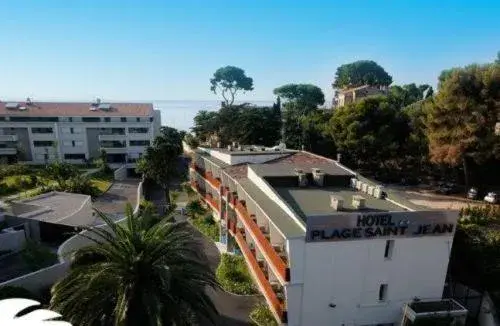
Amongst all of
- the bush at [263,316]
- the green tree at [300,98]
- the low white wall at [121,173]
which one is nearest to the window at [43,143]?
the low white wall at [121,173]

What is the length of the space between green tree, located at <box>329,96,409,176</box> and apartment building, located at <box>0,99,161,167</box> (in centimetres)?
4305

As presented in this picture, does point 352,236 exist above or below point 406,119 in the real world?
below

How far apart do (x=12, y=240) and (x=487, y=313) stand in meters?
39.4

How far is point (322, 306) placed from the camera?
78.9 ft

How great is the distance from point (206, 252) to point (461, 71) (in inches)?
1377

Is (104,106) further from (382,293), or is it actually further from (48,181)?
(382,293)

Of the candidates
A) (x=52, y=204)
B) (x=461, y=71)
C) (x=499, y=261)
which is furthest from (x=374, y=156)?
(x=52, y=204)

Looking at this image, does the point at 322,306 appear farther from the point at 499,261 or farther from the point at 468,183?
the point at 468,183

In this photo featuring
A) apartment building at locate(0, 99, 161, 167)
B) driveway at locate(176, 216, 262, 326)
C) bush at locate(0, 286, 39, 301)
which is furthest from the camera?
apartment building at locate(0, 99, 161, 167)

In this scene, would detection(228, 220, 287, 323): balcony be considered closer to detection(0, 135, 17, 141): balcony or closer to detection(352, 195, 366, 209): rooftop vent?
detection(352, 195, 366, 209): rooftop vent

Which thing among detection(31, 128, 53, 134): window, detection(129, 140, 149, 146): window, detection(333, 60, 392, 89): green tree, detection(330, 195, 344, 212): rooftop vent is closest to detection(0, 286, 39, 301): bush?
detection(330, 195, 344, 212): rooftop vent

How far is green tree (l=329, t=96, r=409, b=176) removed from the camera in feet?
181

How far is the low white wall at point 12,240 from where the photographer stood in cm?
3375

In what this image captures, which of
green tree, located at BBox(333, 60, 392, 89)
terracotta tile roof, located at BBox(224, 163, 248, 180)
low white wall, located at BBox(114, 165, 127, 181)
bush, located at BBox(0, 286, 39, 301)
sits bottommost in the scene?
low white wall, located at BBox(114, 165, 127, 181)
